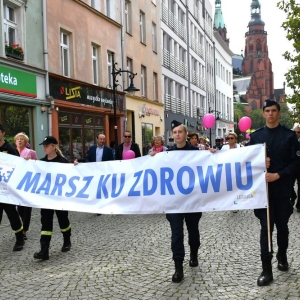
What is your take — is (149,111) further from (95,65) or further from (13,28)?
(13,28)

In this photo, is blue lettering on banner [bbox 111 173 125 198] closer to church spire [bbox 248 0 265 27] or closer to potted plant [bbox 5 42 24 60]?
potted plant [bbox 5 42 24 60]

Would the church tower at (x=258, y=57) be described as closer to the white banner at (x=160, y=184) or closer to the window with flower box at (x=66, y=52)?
the window with flower box at (x=66, y=52)

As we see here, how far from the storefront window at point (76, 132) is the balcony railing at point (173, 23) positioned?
14.5 meters

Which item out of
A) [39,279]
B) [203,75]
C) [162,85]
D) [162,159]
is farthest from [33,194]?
[203,75]

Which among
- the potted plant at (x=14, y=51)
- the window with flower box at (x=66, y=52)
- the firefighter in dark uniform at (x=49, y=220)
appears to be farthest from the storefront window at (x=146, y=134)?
the firefighter in dark uniform at (x=49, y=220)

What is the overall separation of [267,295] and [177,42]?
3464 cm

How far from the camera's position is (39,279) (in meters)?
5.44

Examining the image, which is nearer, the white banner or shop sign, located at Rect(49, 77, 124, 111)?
the white banner

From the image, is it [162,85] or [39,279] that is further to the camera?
[162,85]

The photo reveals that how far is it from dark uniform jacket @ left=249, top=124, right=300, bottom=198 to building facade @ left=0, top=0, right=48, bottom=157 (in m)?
10.7

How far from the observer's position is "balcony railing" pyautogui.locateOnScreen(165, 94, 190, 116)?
113ft

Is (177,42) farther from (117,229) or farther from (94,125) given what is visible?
(117,229)

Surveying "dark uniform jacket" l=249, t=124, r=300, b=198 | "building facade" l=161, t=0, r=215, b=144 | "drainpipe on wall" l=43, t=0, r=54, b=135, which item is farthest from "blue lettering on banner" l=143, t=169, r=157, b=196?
"building facade" l=161, t=0, r=215, b=144

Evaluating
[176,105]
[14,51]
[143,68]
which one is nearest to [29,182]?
[14,51]
